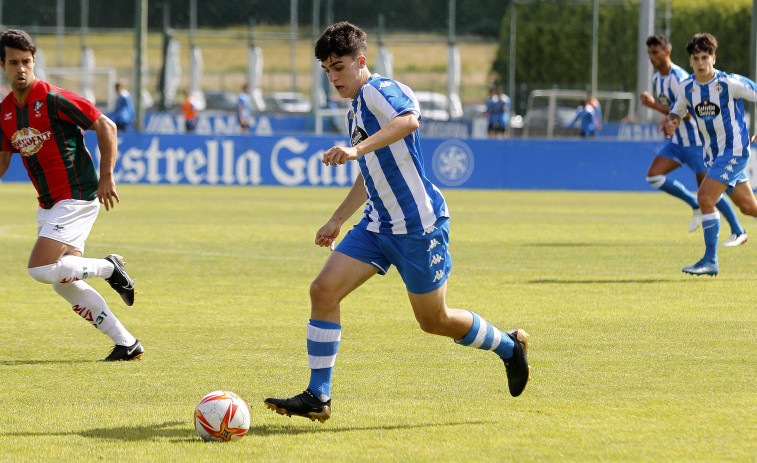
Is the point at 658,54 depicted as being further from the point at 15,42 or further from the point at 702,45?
the point at 15,42

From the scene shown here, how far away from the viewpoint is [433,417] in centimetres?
601

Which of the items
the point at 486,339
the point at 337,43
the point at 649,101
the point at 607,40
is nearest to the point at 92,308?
the point at 486,339

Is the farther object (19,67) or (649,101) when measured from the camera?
(649,101)

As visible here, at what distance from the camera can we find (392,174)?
600 cm

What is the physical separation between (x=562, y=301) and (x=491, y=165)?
17574 mm

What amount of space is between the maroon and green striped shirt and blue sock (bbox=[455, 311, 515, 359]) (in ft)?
9.31

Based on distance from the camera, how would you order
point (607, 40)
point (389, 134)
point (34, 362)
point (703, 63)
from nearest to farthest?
point (389, 134)
point (34, 362)
point (703, 63)
point (607, 40)

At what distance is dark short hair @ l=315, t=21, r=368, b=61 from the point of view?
5.78 m

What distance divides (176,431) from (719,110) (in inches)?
321

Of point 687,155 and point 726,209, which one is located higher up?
point 687,155

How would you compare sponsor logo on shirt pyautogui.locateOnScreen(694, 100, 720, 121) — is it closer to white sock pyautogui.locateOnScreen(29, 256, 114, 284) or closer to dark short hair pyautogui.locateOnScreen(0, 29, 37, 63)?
white sock pyautogui.locateOnScreen(29, 256, 114, 284)

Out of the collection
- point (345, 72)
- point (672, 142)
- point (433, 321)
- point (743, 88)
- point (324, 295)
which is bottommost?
point (433, 321)

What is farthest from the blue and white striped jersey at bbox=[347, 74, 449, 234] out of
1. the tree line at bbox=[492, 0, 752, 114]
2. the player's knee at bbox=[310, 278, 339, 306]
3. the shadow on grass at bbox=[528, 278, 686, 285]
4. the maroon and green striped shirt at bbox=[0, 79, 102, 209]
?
the tree line at bbox=[492, 0, 752, 114]

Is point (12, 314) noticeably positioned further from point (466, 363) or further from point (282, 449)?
point (282, 449)
